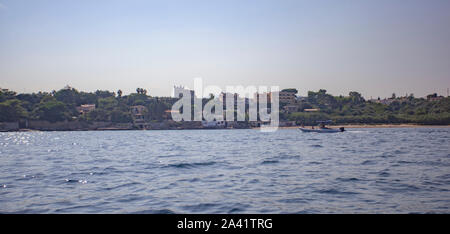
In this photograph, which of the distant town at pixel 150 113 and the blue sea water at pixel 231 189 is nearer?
the blue sea water at pixel 231 189

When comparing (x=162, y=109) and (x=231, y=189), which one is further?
(x=162, y=109)

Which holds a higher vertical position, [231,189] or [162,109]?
[162,109]

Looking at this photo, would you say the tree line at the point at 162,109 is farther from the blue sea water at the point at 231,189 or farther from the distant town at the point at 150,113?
the blue sea water at the point at 231,189

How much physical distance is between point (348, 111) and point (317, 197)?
130 meters

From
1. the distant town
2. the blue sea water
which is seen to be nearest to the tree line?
the distant town

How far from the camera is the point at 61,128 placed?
112 metres

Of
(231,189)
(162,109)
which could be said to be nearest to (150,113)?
(162,109)

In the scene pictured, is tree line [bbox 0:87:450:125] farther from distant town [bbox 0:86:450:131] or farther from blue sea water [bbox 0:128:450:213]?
blue sea water [bbox 0:128:450:213]

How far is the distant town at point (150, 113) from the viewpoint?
110m

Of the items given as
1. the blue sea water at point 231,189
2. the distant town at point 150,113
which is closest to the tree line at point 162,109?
the distant town at point 150,113

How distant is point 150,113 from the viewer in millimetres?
126312

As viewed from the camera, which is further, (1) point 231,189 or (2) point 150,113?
(2) point 150,113

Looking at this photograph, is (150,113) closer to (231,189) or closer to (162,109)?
(162,109)
